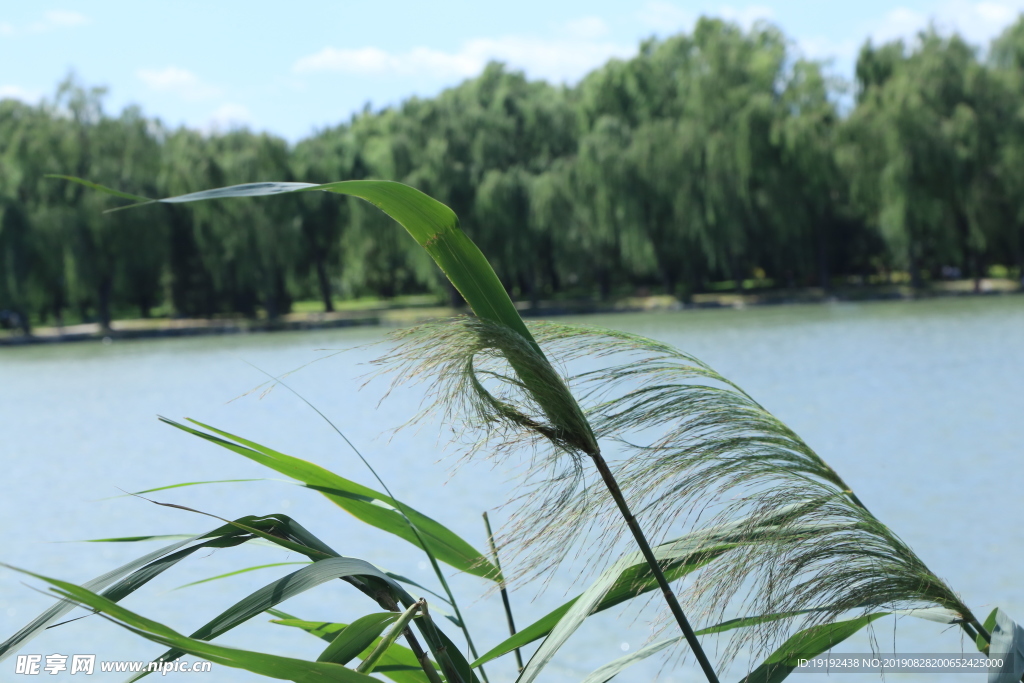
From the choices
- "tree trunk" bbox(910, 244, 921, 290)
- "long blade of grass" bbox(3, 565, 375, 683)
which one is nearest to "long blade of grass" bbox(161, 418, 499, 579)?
"long blade of grass" bbox(3, 565, 375, 683)

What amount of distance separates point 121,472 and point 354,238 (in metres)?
21.1

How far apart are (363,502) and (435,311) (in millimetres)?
33174

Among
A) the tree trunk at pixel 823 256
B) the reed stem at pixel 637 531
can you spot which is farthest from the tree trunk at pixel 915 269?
the reed stem at pixel 637 531

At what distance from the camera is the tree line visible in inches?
1108

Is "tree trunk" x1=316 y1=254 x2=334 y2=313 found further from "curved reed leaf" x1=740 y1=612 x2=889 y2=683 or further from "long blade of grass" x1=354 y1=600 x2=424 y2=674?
"long blade of grass" x1=354 y1=600 x2=424 y2=674

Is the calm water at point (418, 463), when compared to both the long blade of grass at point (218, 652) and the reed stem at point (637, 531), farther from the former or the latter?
the long blade of grass at point (218, 652)

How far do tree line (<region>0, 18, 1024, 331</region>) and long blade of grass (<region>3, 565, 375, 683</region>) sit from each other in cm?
2827

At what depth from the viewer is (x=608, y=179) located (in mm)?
30828

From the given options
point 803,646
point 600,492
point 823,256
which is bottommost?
point 803,646

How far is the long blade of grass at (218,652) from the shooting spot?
90 cm

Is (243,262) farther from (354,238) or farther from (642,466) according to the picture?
(642,466)

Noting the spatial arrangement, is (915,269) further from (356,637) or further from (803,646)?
(356,637)

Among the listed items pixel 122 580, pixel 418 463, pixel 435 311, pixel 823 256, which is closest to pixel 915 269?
pixel 823 256

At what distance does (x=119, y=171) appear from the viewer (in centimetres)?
3678
